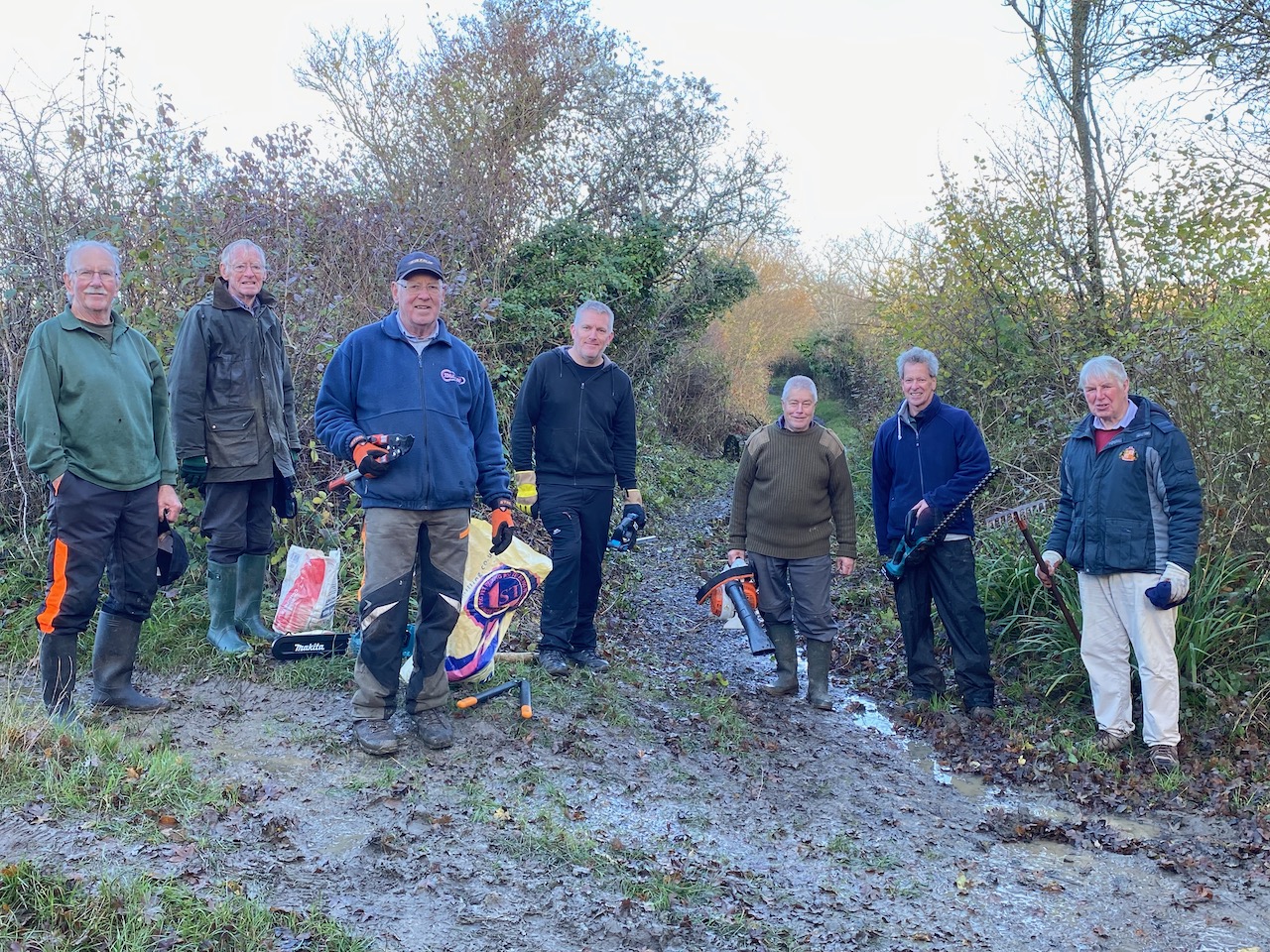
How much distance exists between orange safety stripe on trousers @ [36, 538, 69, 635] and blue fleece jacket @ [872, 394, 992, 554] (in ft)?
14.7

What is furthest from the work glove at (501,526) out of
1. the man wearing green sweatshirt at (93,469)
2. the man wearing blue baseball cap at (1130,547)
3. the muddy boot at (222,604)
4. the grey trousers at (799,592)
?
the man wearing blue baseball cap at (1130,547)

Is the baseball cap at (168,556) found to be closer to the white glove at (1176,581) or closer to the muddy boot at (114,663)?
the muddy boot at (114,663)

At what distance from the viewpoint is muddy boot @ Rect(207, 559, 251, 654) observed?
557 centimetres

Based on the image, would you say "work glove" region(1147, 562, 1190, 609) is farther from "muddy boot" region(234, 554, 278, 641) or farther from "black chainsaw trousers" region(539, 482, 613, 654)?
"muddy boot" region(234, 554, 278, 641)

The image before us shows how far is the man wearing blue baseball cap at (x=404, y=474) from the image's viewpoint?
15.1 feet

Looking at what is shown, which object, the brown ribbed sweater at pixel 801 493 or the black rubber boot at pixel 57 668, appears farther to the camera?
the brown ribbed sweater at pixel 801 493

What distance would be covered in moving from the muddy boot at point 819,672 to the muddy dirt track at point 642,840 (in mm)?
375

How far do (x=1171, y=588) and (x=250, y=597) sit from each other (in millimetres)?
4968

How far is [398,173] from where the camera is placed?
40.8 feet

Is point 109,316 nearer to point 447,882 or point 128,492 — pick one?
point 128,492

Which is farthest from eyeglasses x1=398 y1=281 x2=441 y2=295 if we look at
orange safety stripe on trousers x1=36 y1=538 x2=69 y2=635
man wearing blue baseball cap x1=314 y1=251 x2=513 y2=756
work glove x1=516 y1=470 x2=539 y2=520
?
orange safety stripe on trousers x1=36 y1=538 x2=69 y2=635

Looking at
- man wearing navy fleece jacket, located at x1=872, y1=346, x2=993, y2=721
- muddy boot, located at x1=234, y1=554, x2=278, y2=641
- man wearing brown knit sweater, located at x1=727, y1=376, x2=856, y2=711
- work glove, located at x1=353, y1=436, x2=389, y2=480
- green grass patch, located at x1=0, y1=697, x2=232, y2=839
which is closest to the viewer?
green grass patch, located at x1=0, y1=697, x2=232, y2=839

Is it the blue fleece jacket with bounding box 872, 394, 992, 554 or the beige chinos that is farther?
the blue fleece jacket with bounding box 872, 394, 992, 554

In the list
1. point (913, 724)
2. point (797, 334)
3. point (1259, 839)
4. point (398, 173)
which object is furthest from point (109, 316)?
point (797, 334)
